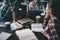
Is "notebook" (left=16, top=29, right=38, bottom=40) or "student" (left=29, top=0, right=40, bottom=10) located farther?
"student" (left=29, top=0, right=40, bottom=10)

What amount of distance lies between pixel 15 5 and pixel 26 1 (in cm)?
15

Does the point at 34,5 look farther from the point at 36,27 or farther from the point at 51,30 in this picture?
the point at 51,30

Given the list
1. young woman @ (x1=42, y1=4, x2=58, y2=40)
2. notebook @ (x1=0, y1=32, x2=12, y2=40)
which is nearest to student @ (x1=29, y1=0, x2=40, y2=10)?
young woman @ (x1=42, y1=4, x2=58, y2=40)

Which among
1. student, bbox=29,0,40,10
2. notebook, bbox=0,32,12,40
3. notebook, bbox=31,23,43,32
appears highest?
student, bbox=29,0,40,10

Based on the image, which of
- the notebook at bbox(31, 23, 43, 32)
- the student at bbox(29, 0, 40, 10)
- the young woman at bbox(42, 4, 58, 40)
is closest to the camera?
the young woman at bbox(42, 4, 58, 40)

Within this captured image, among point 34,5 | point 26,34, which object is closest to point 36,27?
point 26,34

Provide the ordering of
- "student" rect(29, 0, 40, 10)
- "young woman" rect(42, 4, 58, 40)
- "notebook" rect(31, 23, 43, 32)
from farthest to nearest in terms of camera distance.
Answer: "student" rect(29, 0, 40, 10) < "notebook" rect(31, 23, 43, 32) < "young woman" rect(42, 4, 58, 40)

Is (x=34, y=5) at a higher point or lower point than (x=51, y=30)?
higher

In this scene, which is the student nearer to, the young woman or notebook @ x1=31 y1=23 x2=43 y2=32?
notebook @ x1=31 y1=23 x2=43 y2=32

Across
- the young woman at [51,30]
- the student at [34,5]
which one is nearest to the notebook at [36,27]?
the young woman at [51,30]

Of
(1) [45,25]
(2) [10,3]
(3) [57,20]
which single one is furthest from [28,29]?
(2) [10,3]

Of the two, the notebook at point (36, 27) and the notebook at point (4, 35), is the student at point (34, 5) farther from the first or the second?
the notebook at point (4, 35)

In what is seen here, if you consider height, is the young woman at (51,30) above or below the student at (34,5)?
below

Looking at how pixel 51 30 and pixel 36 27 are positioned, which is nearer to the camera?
pixel 51 30
